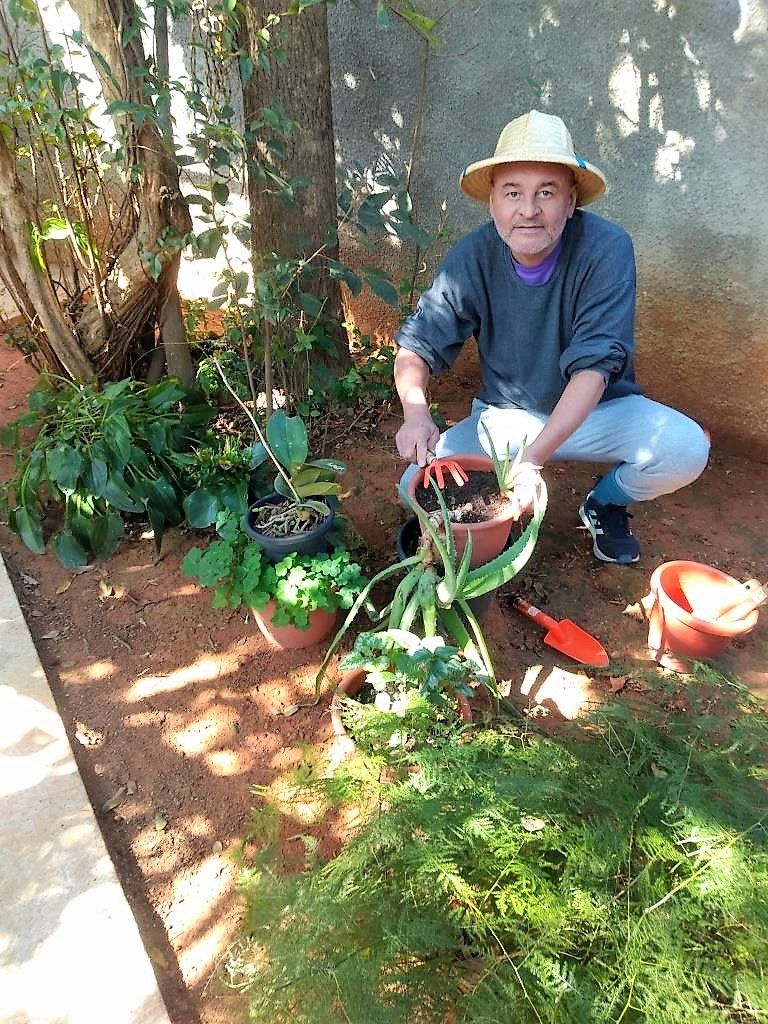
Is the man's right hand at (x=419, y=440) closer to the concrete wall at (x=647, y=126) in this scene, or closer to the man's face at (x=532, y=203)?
the man's face at (x=532, y=203)

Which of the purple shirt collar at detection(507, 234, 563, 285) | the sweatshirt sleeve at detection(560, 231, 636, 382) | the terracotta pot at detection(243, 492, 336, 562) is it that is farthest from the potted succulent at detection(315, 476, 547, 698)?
the purple shirt collar at detection(507, 234, 563, 285)

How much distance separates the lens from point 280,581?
1852 millimetres

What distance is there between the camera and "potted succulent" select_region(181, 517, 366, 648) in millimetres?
1837

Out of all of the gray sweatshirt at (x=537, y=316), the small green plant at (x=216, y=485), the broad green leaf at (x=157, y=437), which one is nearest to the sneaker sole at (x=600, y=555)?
the gray sweatshirt at (x=537, y=316)

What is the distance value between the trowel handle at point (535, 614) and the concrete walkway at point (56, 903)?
1.31 meters

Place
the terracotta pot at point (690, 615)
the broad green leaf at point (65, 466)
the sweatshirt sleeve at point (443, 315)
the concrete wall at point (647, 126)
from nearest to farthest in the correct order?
the terracotta pot at point (690, 615)
the sweatshirt sleeve at point (443, 315)
the broad green leaf at point (65, 466)
the concrete wall at point (647, 126)

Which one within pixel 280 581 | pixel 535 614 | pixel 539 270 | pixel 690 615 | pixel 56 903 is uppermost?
pixel 539 270

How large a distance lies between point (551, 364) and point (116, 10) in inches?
67.8

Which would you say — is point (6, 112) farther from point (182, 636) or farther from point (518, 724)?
point (518, 724)

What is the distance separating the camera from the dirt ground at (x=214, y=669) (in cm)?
153

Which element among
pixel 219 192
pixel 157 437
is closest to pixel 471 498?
pixel 157 437

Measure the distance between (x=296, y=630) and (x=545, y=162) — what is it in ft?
4.75

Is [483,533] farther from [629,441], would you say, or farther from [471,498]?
[629,441]

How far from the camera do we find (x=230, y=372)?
9.52 ft
